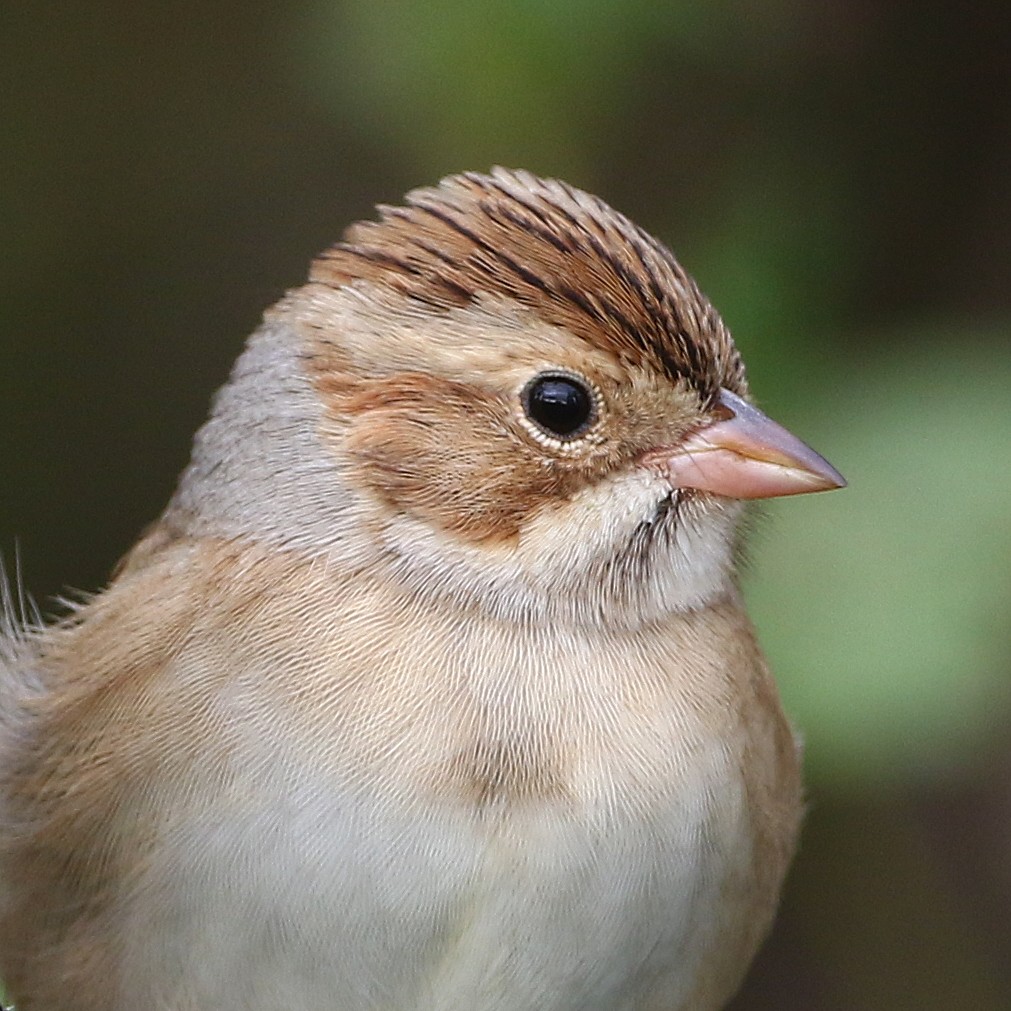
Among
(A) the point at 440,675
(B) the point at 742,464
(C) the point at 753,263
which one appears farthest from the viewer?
(C) the point at 753,263

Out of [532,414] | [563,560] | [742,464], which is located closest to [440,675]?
[563,560]

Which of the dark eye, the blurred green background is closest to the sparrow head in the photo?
the dark eye

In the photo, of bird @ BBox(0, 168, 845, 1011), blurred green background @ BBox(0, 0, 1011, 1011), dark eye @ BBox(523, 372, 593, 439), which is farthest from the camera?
blurred green background @ BBox(0, 0, 1011, 1011)

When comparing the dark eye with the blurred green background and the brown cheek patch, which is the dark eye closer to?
the brown cheek patch

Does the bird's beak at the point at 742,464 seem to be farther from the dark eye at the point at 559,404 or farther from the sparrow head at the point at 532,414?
the dark eye at the point at 559,404

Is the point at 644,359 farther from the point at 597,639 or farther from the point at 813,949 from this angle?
the point at 813,949

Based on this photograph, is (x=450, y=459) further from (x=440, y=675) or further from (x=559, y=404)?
(x=440, y=675)
